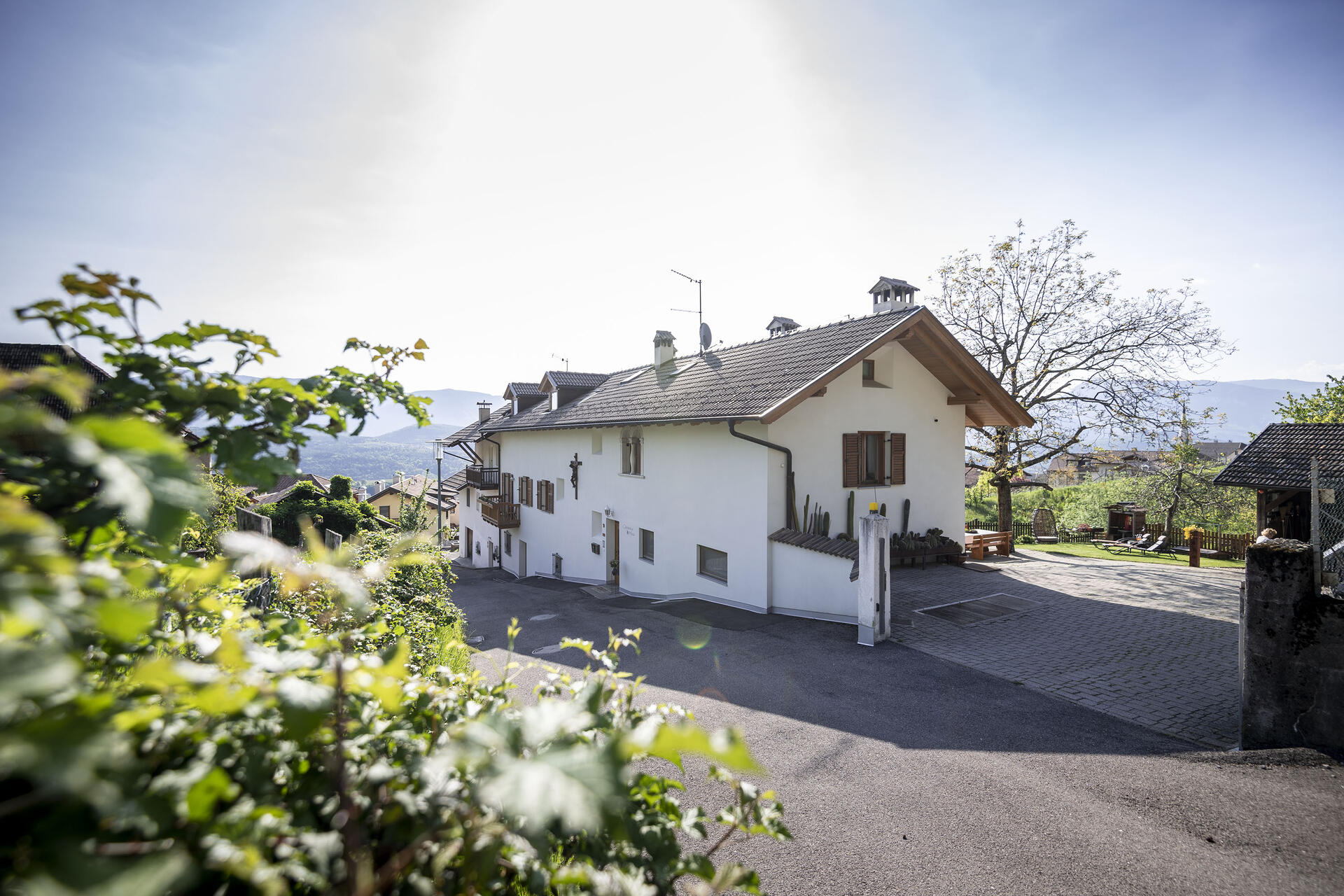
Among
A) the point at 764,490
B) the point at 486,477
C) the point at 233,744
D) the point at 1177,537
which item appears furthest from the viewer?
the point at 486,477

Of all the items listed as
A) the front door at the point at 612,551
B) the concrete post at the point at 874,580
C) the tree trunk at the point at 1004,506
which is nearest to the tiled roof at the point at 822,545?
the concrete post at the point at 874,580

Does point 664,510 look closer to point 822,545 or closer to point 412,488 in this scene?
point 822,545

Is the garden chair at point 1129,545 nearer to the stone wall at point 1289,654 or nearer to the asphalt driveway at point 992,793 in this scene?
the asphalt driveway at point 992,793

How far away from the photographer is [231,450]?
1.58 meters

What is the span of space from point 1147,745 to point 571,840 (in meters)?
6.89

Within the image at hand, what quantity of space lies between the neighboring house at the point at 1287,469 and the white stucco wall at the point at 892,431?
8.59 m

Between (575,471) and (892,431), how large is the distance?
10208mm

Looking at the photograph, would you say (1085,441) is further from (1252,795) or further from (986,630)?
(1252,795)

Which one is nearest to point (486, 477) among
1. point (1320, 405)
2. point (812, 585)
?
point (812, 585)

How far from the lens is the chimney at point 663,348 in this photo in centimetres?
2105

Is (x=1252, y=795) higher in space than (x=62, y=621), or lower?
lower

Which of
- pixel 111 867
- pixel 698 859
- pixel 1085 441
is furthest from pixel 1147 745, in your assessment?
pixel 1085 441

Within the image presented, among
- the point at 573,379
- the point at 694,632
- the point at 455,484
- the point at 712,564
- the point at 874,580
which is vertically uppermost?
the point at 573,379

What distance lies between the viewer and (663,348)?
2112 centimetres
